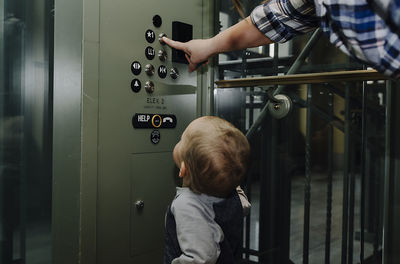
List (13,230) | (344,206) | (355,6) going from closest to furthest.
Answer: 1. (355,6)
2. (344,206)
3. (13,230)

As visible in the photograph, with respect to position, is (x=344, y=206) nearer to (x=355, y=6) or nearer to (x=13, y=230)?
(x=355, y=6)

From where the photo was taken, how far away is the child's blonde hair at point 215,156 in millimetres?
1051

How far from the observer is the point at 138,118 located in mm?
1372

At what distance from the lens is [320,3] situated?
632 mm

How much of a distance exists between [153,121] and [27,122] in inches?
20.0

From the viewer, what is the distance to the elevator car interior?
4.13ft

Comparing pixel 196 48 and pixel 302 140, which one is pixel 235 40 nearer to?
pixel 196 48

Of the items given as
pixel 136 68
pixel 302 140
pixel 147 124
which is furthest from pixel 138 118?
pixel 302 140

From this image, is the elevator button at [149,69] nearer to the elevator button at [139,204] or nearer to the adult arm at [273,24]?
the adult arm at [273,24]

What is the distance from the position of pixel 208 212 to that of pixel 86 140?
46cm

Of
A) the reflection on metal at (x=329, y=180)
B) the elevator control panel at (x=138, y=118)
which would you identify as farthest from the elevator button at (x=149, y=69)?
the reflection on metal at (x=329, y=180)

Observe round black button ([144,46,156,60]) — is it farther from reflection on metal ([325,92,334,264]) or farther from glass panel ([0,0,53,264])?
reflection on metal ([325,92,334,264])

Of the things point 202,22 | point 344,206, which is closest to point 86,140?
point 202,22

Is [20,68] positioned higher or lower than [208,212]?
higher
